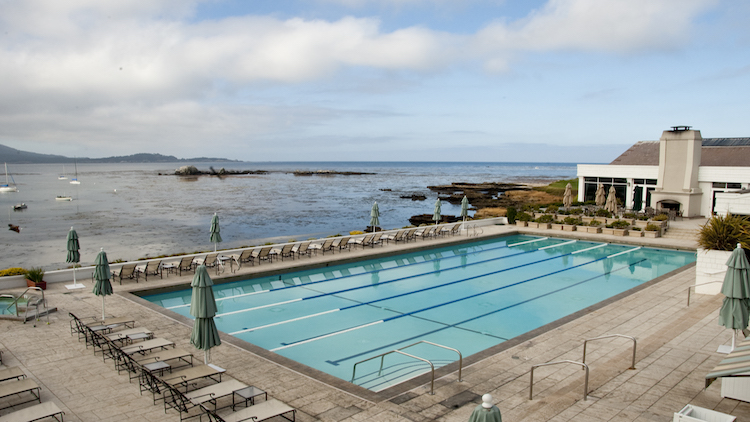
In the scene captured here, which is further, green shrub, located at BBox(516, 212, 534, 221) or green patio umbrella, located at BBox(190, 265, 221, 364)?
green shrub, located at BBox(516, 212, 534, 221)

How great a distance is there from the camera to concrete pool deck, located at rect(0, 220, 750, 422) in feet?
21.0

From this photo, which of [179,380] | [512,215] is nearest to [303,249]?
[179,380]

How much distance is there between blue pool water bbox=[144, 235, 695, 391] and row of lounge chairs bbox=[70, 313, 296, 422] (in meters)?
2.50

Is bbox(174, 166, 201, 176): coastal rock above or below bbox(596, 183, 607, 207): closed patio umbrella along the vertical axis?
above

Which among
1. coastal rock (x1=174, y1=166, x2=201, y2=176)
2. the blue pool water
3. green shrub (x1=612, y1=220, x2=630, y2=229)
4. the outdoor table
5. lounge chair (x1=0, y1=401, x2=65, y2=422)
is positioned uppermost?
coastal rock (x1=174, y1=166, x2=201, y2=176)

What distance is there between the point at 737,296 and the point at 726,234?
560cm

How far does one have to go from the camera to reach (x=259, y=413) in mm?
5949

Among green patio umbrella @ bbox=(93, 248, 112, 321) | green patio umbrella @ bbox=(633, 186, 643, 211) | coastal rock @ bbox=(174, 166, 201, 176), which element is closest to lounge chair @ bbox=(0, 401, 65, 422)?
green patio umbrella @ bbox=(93, 248, 112, 321)

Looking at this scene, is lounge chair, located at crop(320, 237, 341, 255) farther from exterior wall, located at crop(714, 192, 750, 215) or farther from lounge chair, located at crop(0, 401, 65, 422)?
exterior wall, located at crop(714, 192, 750, 215)

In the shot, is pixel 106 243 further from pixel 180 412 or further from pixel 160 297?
pixel 180 412

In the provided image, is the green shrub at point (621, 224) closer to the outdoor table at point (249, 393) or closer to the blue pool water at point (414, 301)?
the blue pool water at point (414, 301)

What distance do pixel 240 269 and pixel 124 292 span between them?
3761 mm

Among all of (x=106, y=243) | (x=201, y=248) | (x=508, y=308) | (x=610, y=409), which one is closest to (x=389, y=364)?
(x=610, y=409)

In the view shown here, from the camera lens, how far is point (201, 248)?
28266 millimetres
